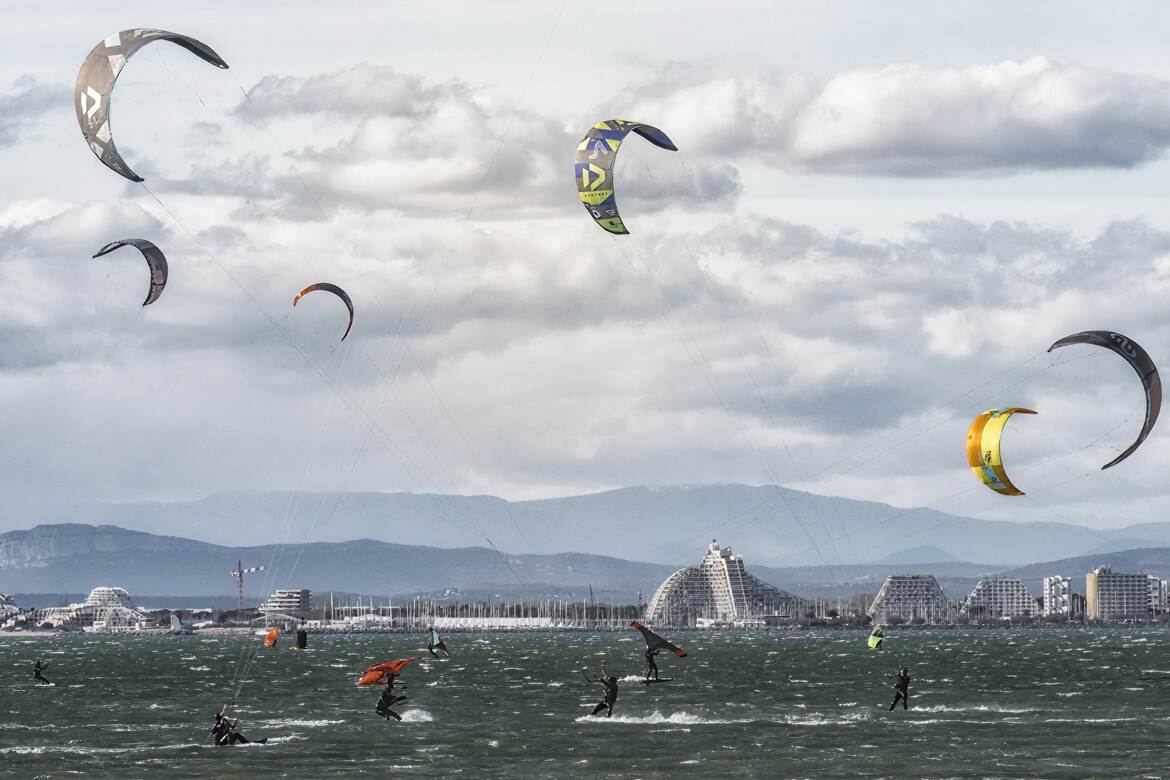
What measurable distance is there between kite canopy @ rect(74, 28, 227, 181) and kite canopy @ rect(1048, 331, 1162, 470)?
3147cm

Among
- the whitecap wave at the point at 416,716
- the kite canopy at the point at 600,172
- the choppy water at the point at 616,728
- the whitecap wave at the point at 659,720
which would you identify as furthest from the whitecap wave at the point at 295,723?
the kite canopy at the point at 600,172

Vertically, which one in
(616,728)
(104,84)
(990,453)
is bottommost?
(616,728)

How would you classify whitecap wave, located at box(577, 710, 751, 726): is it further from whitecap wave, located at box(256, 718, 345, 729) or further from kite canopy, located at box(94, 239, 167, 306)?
kite canopy, located at box(94, 239, 167, 306)

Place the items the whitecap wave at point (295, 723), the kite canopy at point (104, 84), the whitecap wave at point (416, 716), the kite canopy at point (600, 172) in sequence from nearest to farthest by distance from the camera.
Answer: the kite canopy at point (104, 84), the kite canopy at point (600, 172), the whitecap wave at point (295, 723), the whitecap wave at point (416, 716)

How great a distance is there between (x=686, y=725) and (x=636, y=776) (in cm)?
2018

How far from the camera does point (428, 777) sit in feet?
226

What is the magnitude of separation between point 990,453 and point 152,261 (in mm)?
31197

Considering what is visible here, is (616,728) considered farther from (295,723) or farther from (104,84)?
(104,84)

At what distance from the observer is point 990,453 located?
226ft

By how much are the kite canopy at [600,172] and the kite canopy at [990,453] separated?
14.3 m

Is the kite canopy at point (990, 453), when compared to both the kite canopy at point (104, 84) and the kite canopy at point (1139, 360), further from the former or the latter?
the kite canopy at point (104, 84)

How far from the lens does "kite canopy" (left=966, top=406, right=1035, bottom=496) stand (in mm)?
68688

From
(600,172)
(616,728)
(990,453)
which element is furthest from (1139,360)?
(616,728)

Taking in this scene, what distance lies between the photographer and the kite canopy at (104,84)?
60.9 meters
